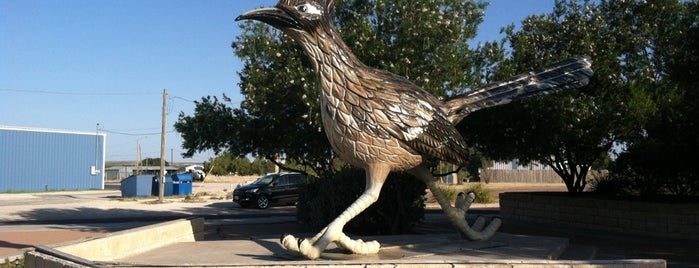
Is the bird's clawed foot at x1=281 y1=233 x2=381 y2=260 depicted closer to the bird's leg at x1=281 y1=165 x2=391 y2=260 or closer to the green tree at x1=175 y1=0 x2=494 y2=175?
the bird's leg at x1=281 y1=165 x2=391 y2=260

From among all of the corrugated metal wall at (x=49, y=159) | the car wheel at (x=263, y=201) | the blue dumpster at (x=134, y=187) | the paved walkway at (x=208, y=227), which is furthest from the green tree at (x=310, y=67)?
the corrugated metal wall at (x=49, y=159)

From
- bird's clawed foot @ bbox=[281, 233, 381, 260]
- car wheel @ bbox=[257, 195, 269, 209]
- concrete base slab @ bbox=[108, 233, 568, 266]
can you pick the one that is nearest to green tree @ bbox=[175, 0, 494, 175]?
concrete base slab @ bbox=[108, 233, 568, 266]

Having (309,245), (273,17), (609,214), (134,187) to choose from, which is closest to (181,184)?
(134,187)

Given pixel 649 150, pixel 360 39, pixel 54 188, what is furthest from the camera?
pixel 54 188

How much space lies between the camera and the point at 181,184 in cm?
3625

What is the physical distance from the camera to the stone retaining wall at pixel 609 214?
13203mm

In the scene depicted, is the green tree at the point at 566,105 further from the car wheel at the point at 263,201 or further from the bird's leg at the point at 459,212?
the car wheel at the point at 263,201

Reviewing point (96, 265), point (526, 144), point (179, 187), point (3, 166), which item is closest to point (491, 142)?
point (526, 144)

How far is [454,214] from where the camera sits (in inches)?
368

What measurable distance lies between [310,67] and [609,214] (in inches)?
305

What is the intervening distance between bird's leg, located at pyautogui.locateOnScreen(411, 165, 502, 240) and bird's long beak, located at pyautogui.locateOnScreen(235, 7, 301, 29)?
2837mm

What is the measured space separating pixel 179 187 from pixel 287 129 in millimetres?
24156

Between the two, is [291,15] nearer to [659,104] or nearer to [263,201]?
[659,104]

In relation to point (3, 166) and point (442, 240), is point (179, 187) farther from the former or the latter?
point (442, 240)
